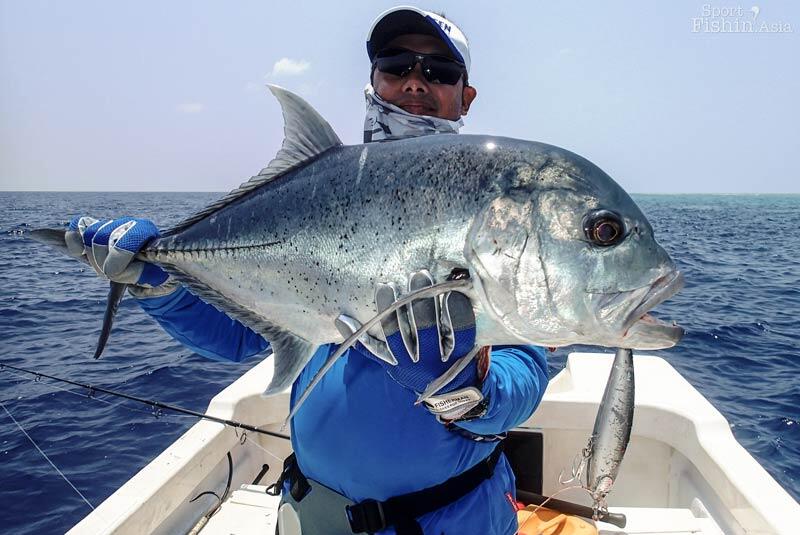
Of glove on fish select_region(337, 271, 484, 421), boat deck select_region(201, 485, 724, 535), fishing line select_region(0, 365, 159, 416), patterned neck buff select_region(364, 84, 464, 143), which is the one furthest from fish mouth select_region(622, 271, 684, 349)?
fishing line select_region(0, 365, 159, 416)

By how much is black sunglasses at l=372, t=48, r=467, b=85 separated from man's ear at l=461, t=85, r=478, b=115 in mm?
280

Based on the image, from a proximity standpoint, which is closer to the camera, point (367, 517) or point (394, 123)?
point (367, 517)

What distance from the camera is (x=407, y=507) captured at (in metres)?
2.18

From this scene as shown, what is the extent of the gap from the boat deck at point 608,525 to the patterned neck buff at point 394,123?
2555 mm

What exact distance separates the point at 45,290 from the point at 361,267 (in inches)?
701

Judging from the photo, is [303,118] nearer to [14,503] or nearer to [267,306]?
[267,306]

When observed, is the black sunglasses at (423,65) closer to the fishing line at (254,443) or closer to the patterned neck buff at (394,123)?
the patterned neck buff at (394,123)

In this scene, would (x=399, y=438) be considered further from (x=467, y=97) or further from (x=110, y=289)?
(x=467, y=97)

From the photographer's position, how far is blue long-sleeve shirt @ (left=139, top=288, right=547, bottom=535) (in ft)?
7.14

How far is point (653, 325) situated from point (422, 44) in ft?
6.11

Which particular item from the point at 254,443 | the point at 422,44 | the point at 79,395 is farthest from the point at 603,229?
the point at 79,395

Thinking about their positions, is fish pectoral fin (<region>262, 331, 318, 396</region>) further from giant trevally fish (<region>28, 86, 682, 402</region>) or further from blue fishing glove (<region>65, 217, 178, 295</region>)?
blue fishing glove (<region>65, 217, 178, 295</region>)

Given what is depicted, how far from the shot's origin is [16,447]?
673 cm

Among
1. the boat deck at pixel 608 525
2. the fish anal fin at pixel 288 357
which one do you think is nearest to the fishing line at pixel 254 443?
the boat deck at pixel 608 525
